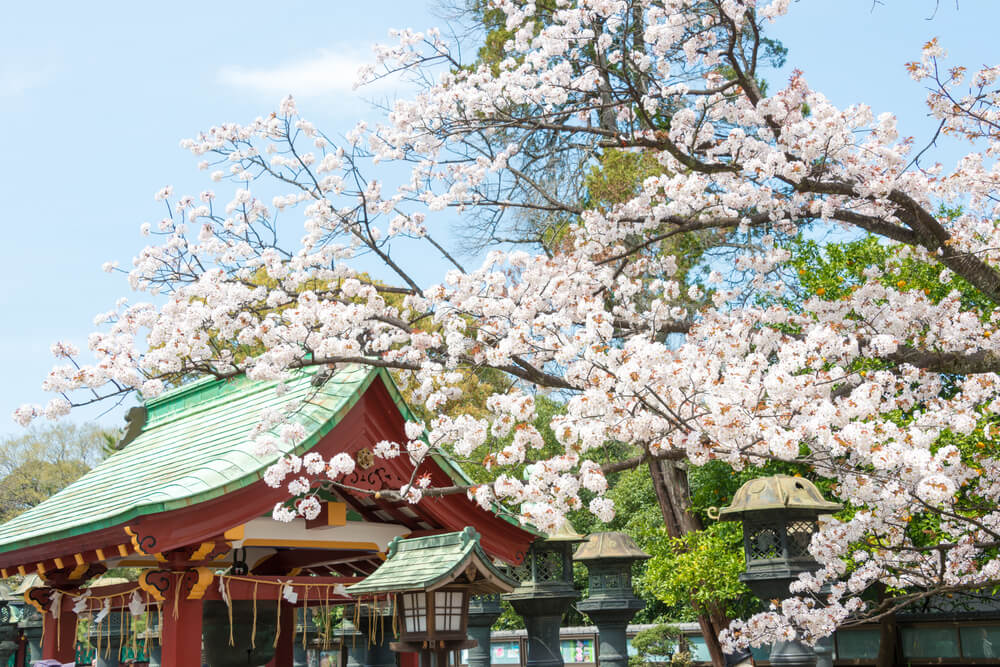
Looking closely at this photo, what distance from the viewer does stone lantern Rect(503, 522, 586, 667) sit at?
8391 mm

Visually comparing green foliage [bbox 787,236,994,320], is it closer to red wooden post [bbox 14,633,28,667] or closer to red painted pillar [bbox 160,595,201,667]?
red painted pillar [bbox 160,595,201,667]

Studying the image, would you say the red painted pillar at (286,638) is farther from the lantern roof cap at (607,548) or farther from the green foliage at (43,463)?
the green foliage at (43,463)

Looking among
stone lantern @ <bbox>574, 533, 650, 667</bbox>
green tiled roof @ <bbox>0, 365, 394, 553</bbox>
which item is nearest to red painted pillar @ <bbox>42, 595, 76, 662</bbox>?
green tiled roof @ <bbox>0, 365, 394, 553</bbox>

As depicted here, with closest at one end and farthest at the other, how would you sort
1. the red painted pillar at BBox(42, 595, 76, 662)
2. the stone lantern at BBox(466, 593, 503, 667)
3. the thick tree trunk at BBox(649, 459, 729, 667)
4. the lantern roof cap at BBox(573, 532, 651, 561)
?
1. the red painted pillar at BBox(42, 595, 76, 662)
2. the lantern roof cap at BBox(573, 532, 651, 561)
3. the stone lantern at BBox(466, 593, 503, 667)
4. the thick tree trunk at BBox(649, 459, 729, 667)

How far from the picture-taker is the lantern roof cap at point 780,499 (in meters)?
7.02

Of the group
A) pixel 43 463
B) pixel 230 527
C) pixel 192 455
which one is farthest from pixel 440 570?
pixel 43 463

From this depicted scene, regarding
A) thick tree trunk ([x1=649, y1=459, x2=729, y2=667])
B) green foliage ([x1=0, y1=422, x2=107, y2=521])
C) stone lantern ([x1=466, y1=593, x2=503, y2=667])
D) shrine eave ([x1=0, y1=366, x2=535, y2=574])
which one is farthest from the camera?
green foliage ([x1=0, y1=422, x2=107, y2=521])

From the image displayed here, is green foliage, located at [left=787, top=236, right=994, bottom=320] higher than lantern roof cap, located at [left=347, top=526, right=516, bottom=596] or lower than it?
higher

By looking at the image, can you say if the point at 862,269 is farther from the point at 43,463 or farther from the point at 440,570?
the point at 43,463

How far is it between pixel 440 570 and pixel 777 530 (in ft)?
10.2

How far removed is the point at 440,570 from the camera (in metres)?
5.32

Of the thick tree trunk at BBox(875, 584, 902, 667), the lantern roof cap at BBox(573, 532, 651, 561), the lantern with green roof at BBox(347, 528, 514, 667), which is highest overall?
the lantern roof cap at BBox(573, 532, 651, 561)

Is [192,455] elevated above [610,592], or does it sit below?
above

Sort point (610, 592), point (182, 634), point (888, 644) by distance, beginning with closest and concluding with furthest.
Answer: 1. point (182, 634)
2. point (610, 592)
3. point (888, 644)
